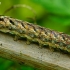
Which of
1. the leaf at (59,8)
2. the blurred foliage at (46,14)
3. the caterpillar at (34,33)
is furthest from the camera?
the leaf at (59,8)

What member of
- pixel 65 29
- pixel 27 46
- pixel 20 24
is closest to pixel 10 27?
pixel 20 24

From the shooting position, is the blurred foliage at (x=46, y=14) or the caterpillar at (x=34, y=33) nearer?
the blurred foliage at (x=46, y=14)

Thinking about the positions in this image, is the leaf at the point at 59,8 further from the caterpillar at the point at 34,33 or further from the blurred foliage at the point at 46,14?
the caterpillar at the point at 34,33

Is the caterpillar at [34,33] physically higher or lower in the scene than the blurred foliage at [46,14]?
lower

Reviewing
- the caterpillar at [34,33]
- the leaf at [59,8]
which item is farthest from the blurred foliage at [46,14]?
the caterpillar at [34,33]

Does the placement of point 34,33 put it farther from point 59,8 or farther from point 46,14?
point 46,14

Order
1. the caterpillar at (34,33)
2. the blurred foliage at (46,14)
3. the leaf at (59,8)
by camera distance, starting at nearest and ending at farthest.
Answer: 1. the blurred foliage at (46,14)
2. the caterpillar at (34,33)
3. the leaf at (59,8)

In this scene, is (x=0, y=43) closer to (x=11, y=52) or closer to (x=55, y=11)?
(x=11, y=52)

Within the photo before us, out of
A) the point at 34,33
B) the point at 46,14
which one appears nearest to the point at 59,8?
the point at 34,33

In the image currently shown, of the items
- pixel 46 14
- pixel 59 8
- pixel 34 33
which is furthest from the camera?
pixel 46 14
